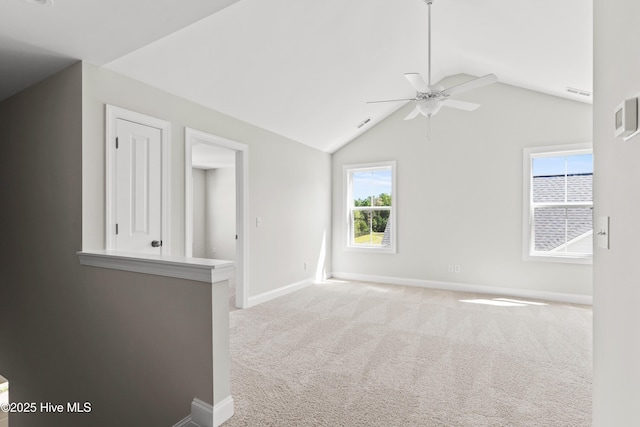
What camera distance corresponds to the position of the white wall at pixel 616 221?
990 millimetres

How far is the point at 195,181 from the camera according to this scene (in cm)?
790

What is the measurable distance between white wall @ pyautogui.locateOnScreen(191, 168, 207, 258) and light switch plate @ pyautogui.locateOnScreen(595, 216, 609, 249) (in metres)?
7.82

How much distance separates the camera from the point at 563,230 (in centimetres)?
462

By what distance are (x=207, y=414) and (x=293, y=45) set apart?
321 centimetres

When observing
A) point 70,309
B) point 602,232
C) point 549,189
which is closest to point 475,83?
point 602,232

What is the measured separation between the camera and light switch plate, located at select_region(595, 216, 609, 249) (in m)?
1.23

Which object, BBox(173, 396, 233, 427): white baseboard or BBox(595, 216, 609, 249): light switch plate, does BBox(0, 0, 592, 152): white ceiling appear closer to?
BBox(595, 216, 609, 249): light switch plate

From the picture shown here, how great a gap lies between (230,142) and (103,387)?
108 inches

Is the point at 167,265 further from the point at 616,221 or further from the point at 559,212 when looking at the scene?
the point at 559,212

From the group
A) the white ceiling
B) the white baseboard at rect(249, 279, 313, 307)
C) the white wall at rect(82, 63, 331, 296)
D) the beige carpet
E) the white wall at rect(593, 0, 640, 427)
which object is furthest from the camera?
the white baseboard at rect(249, 279, 313, 307)

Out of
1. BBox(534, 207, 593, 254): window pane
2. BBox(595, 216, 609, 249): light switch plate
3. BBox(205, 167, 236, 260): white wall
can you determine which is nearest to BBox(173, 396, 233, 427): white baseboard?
BBox(595, 216, 609, 249): light switch plate

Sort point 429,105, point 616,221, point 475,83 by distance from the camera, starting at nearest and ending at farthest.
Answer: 1. point 616,221
2. point 475,83
3. point 429,105

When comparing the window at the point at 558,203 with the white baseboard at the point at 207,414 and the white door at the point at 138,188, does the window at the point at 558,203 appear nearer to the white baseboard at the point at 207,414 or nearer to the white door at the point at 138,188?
the white baseboard at the point at 207,414

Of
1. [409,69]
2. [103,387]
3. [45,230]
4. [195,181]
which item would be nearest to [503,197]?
[409,69]
